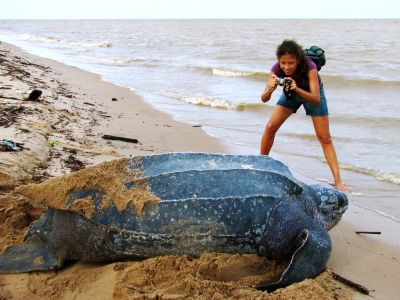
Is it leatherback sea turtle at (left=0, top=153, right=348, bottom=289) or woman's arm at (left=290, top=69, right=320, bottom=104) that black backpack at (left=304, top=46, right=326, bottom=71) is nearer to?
woman's arm at (left=290, top=69, right=320, bottom=104)

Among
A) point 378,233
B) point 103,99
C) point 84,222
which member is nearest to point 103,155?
point 84,222

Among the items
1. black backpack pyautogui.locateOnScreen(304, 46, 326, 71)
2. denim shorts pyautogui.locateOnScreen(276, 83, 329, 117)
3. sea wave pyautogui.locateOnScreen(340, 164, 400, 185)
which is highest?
black backpack pyautogui.locateOnScreen(304, 46, 326, 71)

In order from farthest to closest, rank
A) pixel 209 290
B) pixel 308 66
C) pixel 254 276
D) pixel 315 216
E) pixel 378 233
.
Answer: pixel 308 66 → pixel 378 233 → pixel 315 216 → pixel 254 276 → pixel 209 290

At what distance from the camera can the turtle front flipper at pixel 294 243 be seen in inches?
74.1

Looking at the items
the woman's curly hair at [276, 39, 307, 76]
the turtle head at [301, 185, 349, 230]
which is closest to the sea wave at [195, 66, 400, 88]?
the woman's curly hair at [276, 39, 307, 76]

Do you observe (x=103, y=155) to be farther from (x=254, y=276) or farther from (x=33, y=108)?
(x=254, y=276)

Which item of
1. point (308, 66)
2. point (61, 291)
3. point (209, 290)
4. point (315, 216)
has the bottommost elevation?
point (61, 291)

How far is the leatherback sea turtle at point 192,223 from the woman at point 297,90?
115cm

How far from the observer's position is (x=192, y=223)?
1988 millimetres

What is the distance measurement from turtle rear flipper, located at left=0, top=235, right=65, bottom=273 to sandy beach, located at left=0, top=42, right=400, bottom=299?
0.03 m

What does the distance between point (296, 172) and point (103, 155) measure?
1572mm

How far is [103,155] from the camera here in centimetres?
352

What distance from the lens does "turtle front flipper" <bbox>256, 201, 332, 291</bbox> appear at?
1883mm

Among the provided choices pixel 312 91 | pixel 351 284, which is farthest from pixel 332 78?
pixel 351 284
